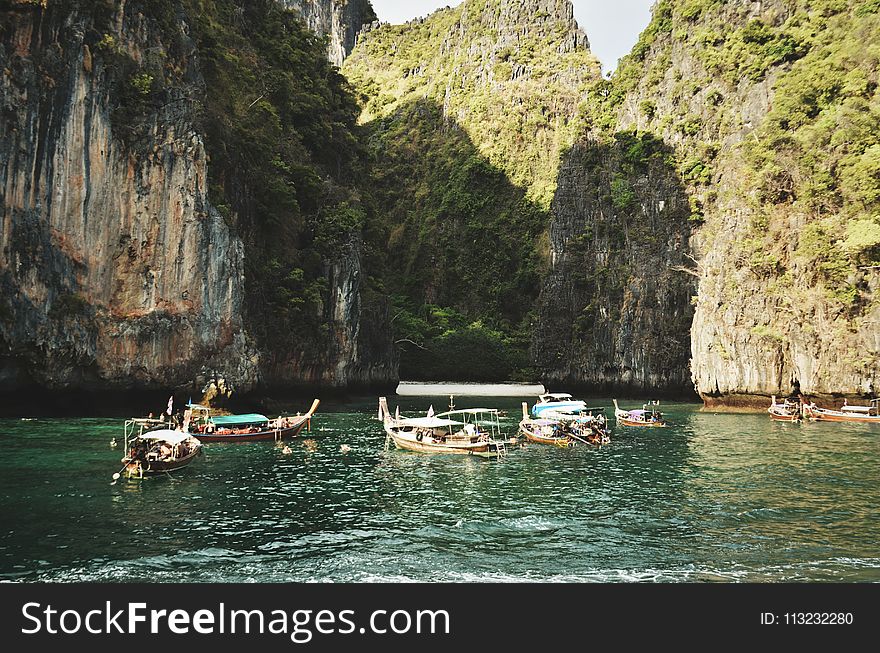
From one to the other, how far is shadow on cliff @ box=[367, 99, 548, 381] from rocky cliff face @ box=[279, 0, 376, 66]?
35.3 metres

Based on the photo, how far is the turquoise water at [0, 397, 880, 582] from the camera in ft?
47.8

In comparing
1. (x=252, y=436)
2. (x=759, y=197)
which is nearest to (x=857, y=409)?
(x=759, y=197)

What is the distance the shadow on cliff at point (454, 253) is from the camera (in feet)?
336

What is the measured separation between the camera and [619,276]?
77.6 m

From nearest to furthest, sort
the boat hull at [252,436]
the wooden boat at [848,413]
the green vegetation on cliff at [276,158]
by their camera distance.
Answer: the boat hull at [252,436] → the wooden boat at [848,413] → the green vegetation on cliff at [276,158]

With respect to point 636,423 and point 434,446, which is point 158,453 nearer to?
point 434,446

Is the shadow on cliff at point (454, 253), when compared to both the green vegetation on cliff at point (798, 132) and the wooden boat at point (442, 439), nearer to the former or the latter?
the green vegetation on cliff at point (798, 132)

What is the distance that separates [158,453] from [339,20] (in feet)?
525

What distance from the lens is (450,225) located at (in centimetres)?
12719

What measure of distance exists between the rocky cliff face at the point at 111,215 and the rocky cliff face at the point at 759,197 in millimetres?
40973

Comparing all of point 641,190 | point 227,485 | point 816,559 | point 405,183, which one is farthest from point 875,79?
point 405,183

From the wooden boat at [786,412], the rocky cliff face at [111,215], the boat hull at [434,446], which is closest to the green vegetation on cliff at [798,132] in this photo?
the wooden boat at [786,412]
